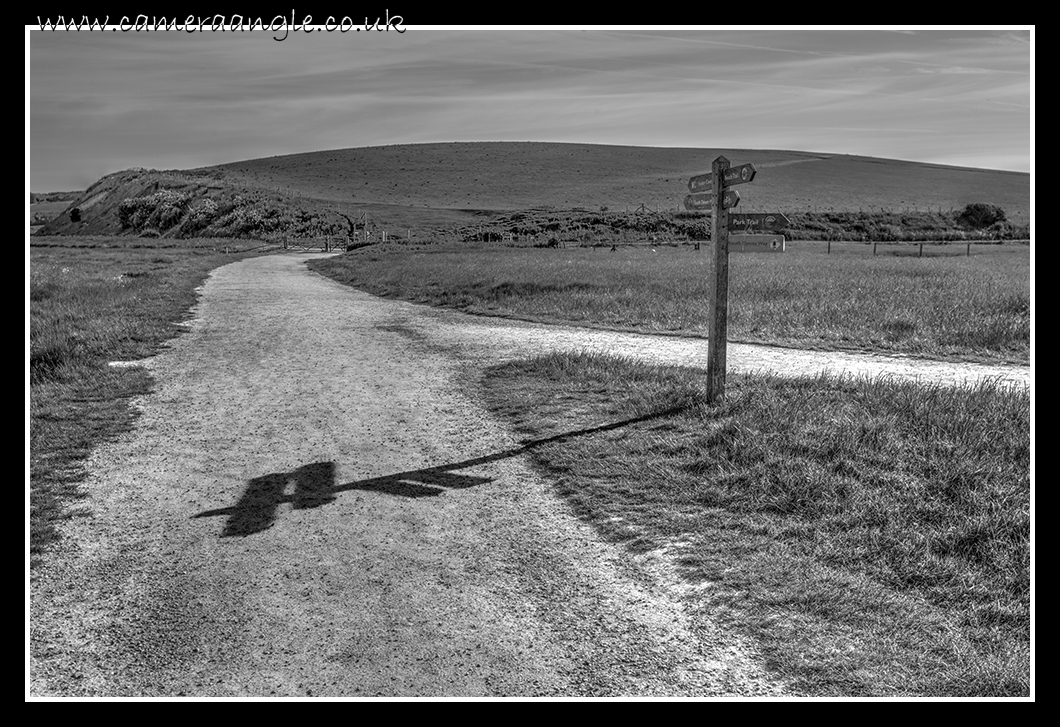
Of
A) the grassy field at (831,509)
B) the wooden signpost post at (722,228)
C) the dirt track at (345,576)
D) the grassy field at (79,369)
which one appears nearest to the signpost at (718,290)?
the wooden signpost post at (722,228)

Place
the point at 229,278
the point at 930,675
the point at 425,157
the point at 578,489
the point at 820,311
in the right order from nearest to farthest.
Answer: the point at 930,675
the point at 578,489
the point at 820,311
the point at 229,278
the point at 425,157

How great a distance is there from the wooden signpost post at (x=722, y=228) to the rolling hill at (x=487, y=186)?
64.9 m

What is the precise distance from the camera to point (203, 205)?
9094cm

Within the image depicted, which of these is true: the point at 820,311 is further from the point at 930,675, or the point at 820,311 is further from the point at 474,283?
the point at 930,675

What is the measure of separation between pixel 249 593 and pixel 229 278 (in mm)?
25683

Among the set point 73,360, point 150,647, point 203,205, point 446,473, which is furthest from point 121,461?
point 203,205

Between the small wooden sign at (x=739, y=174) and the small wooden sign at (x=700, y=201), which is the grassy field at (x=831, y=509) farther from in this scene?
the small wooden sign at (x=739, y=174)

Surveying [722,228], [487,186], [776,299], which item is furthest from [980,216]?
[722,228]

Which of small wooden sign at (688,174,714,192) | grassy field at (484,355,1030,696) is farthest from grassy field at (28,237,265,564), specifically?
small wooden sign at (688,174,714,192)

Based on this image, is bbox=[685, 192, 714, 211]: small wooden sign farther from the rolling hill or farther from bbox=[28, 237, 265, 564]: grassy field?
the rolling hill

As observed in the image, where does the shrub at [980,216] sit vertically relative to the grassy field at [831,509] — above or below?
above

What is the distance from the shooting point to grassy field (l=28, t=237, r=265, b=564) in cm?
680

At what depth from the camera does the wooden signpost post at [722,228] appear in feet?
28.0

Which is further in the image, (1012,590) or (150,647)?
(1012,590)
